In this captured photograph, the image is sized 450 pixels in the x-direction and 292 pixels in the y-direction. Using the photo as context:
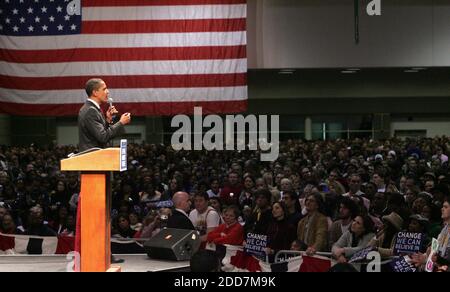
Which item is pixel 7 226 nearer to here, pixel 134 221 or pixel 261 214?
pixel 134 221

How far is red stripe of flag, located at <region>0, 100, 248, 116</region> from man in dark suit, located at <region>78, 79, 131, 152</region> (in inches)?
335

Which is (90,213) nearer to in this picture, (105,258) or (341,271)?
(105,258)

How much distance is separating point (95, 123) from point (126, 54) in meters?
9.12

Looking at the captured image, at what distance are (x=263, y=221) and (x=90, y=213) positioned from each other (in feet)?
9.95

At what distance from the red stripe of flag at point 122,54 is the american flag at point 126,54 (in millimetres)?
21

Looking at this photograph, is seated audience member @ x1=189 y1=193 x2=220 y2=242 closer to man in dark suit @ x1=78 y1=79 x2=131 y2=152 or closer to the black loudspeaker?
the black loudspeaker

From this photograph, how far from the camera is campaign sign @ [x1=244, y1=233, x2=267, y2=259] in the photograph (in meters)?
7.40

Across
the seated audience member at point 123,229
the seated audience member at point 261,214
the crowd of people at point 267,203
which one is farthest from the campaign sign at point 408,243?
the seated audience member at point 123,229

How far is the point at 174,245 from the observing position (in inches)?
287

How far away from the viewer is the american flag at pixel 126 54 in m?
14.5

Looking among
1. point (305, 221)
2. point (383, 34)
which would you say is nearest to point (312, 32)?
point (383, 34)

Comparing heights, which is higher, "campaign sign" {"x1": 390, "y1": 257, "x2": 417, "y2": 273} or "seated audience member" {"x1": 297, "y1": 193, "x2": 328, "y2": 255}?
"seated audience member" {"x1": 297, "y1": 193, "x2": 328, "y2": 255}

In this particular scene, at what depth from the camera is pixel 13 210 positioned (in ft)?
37.2

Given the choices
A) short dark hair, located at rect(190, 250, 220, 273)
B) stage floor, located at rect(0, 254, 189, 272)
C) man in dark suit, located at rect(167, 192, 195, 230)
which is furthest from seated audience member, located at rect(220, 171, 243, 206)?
short dark hair, located at rect(190, 250, 220, 273)
